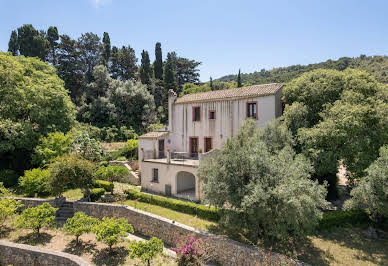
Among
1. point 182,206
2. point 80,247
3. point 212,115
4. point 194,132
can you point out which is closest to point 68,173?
point 80,247

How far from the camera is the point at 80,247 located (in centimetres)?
1277

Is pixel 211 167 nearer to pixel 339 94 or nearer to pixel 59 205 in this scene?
pixel 339 94

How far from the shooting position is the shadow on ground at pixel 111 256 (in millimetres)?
11453

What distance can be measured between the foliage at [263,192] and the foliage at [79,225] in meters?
6.98

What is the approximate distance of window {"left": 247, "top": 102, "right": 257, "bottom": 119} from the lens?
2045 cm

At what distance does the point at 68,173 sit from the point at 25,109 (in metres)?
11.7

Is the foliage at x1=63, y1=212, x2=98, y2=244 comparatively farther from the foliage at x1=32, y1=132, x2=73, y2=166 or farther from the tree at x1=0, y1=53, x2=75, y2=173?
the tree at x1=0, y1=53, x2=75, y2=173

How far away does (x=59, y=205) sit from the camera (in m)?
17.1

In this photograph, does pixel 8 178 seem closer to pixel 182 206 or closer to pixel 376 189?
pixel 182 206

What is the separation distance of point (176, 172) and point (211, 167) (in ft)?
25.1

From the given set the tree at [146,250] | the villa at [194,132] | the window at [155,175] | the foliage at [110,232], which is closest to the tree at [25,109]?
the villa at [194,132]

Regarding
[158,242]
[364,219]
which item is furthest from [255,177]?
[364,219]

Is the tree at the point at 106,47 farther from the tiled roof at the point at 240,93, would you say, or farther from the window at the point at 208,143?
the window at the point at 208,143

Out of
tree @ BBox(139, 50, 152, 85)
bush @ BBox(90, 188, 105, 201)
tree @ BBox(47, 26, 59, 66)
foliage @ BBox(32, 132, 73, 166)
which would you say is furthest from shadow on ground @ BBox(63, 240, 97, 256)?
tree @ BBox(47, 26, 59, 66)
